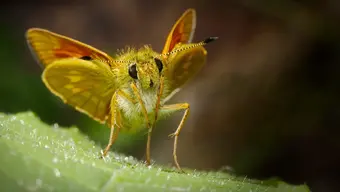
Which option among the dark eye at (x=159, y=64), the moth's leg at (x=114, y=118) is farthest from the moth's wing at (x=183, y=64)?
the moth's leg at (x=114, y=118)

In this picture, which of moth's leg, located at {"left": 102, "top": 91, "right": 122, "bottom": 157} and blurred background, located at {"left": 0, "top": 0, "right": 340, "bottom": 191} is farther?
Answer: blurred background, located at {"left": 0, "top": 0, "right": 340, "bottom": 191}

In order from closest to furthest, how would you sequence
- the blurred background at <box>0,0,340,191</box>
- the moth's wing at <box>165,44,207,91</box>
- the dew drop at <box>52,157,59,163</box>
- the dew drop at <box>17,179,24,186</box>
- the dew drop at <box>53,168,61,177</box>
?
the dew drop at <box>17,179,24,186</box> < the dew drop at <box>53,168,61,177</box> < the dew drop at <box>52,157,59,163</box> < the moth's wing at <box>165,44,207,91</box> < the blurred background at <box>0,0,340,191</box>

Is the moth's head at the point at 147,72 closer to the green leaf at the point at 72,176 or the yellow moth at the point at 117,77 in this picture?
the yellow moth at the point at 117,77

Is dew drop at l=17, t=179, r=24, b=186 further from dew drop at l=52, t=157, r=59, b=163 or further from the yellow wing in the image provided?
the yellow wing

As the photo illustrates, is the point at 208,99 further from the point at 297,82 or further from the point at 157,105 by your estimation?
the point at 157,105

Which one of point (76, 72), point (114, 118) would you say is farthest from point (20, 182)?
point (76, 72)

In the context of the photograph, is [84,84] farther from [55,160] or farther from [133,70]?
[55,160]

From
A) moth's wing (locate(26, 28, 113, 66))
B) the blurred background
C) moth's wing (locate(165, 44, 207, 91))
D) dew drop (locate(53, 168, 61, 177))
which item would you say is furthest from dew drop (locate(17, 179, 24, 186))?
the blurred background
